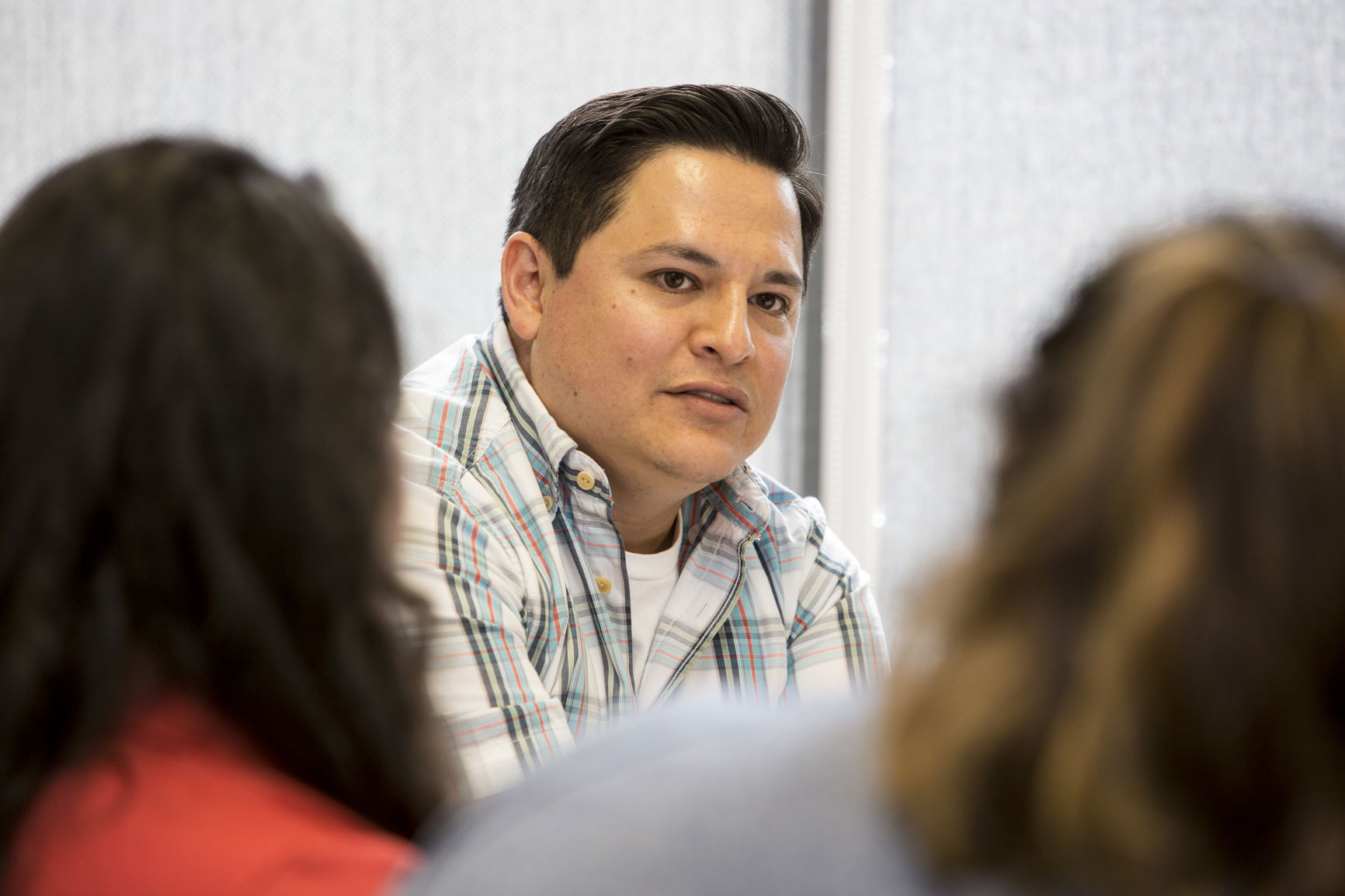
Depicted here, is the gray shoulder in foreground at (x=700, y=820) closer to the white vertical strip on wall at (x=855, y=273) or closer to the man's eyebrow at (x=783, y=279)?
the man's eyebrow at (x=783, y=279)

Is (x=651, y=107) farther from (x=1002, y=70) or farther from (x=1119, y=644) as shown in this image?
(x=1119, y=644)

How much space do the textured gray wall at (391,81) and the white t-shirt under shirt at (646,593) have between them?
0.58 meters

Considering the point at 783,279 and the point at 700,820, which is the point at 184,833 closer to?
the point at 700,820

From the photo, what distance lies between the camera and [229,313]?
0.65 metres

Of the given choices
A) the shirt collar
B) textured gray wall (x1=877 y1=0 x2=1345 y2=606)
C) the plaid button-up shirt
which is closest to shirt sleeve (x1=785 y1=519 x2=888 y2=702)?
the plaid button-up shirt

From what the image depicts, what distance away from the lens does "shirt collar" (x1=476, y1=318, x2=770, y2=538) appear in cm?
153

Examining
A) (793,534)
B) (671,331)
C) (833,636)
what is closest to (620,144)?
(671,331)

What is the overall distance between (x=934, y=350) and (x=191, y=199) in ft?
6.23

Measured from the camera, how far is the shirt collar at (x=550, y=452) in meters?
1.53

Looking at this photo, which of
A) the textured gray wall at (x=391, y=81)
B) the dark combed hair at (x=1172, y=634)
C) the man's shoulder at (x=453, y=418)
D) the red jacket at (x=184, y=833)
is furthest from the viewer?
the textured gray wall at (x=391, y=81)

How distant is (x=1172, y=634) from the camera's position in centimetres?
45

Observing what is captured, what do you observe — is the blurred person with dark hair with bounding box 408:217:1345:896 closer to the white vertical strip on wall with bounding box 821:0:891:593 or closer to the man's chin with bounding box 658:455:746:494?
the man's chin with bounding box 658:455:746:494

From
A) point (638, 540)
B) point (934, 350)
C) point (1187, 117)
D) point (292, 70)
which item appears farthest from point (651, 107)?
point (1187, 117)

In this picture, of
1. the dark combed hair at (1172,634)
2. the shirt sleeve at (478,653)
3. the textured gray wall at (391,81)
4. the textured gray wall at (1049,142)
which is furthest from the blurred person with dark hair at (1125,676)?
the textured gray wall at (1049,142)
